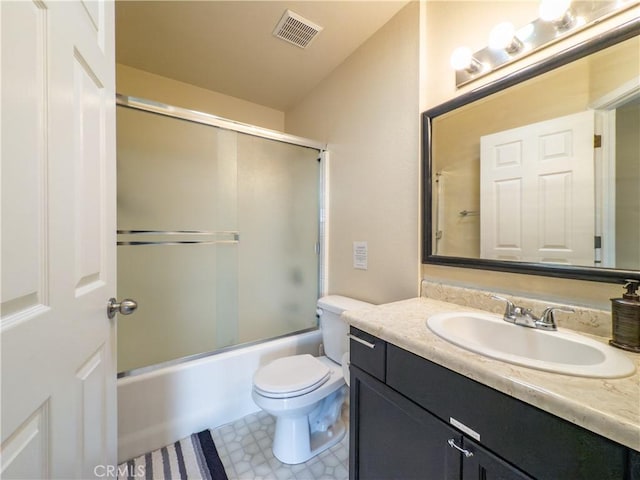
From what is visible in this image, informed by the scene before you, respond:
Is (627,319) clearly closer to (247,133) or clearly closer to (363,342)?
(363,342)

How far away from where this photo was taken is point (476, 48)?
114 cm

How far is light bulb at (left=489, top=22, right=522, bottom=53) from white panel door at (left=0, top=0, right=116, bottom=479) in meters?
1.35

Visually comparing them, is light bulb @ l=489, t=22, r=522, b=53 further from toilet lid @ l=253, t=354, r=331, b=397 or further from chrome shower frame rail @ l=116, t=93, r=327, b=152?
toilet lid @ l=253, t=354, r=331, b=397

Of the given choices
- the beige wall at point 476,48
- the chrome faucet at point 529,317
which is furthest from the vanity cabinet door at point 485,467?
the beige wall at point 476,48

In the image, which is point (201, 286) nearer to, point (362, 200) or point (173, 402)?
point (173, 402)

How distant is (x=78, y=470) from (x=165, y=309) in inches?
45.4

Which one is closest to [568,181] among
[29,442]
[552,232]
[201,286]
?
[552,232]

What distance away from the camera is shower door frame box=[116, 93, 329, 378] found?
1.41 meters

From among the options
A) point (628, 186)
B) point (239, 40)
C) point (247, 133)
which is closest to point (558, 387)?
point (628, 186)

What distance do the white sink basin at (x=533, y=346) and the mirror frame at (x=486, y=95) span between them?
201 millimetres

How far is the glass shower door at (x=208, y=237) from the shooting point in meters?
1.53

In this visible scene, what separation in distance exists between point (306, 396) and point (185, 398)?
0.73 metres

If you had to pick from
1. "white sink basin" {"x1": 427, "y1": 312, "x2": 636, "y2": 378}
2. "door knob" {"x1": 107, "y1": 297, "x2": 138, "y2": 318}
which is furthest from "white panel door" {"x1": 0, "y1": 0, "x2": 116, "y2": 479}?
"white sink basin" {"x1": 427, "y1": 312, "x2": 636, "y2": 378}

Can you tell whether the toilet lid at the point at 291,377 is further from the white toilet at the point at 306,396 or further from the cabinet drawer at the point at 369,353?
the cabinet drawer at the point at 369,353
